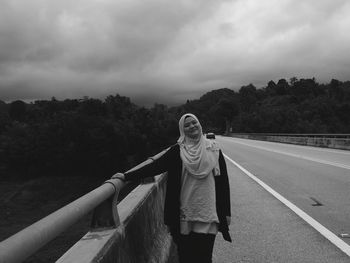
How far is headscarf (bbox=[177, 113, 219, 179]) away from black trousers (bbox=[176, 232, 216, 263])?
521 mm

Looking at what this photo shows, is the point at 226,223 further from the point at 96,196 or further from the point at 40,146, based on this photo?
the point at 40,146

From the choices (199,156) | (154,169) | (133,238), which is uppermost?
(199,156)

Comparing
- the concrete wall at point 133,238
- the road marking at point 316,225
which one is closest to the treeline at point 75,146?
the road marking at point 316,225

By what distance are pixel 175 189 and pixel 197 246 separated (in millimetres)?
511

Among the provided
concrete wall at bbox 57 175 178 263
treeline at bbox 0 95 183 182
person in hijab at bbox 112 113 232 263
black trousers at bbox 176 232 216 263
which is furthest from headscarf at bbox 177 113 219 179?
treeline at bbox 0 95 183 182

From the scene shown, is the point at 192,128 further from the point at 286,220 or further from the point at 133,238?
the point at 286,220

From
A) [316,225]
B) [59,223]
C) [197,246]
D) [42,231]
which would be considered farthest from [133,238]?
[316,225]

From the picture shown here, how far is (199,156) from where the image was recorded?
3982 millimetres

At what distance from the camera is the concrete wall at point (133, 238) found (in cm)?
329

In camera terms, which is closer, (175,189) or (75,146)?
(175,189)

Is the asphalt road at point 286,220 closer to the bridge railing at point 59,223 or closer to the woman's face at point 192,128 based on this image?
the bridge railing at point 59,223

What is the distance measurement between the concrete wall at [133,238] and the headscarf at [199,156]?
31.1 inches

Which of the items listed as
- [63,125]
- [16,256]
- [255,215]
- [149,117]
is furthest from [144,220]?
[149,117]

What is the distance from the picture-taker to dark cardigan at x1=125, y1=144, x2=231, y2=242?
412cm
